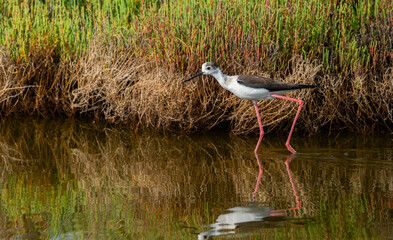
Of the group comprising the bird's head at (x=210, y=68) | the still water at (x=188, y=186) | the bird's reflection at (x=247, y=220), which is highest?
the bird's head at (x=210, y=68)

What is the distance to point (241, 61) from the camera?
7031 millimetres

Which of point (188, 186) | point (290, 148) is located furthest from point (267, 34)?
point (188, 186)

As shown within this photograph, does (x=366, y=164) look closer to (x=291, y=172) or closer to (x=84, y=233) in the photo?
(x=291, y=172)

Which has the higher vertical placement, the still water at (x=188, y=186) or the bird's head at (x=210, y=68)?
the bird's head at (x=210, y=68)

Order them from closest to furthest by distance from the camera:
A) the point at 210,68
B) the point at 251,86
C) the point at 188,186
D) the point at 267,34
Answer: the point at 188,186 → the point at 251,86 → the point at 210,68 → the point at 267,34

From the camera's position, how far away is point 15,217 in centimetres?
417

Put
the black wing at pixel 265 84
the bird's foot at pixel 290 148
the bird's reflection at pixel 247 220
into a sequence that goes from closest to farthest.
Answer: the bird's reflection at pixel 247 220
the black wing at pixel 265 84
the bird's foot at pixel 290 148

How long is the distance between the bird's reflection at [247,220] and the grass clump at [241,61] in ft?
8.65

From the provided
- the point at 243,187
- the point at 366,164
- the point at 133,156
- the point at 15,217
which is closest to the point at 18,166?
the point at 133,156

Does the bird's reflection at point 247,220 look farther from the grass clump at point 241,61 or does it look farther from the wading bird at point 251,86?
the grass clump at point 241,61

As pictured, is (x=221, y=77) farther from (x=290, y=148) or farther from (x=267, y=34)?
(x=290, y=148)

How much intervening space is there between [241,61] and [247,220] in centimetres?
321

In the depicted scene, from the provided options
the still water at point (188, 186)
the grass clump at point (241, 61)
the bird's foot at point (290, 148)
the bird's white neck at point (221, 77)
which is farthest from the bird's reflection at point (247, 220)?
the grass clump at point (241, 61)

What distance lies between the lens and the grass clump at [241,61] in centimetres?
693
